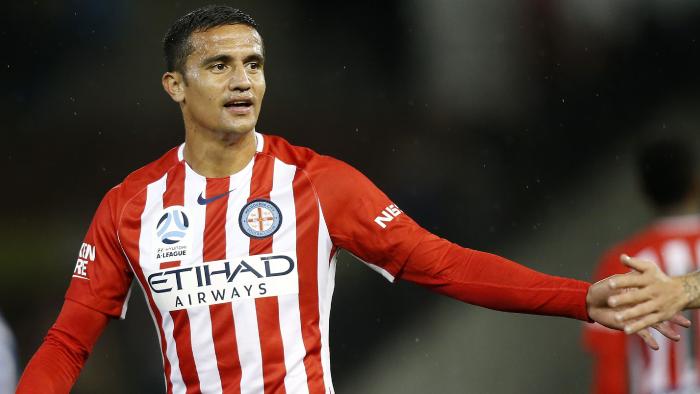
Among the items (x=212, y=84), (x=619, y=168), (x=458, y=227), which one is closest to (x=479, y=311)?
(x=458, y=227)

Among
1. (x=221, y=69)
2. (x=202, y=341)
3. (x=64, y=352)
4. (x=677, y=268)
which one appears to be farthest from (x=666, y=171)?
(x=64, y=352)

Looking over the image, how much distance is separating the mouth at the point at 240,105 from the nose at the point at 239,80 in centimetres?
3

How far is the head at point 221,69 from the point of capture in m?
2.38

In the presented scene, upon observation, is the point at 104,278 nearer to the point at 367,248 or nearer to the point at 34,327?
the point at 367,248

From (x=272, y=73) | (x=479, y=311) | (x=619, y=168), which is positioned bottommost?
(x=479, y=311)

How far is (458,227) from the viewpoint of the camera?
402 cm

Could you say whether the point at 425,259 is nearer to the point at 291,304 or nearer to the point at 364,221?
the point at 364,221

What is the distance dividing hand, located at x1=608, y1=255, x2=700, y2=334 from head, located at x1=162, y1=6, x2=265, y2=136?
2.98 ft

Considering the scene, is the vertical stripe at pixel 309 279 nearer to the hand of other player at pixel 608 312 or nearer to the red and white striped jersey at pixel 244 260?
the red and white striped jersey at pixel 244 260

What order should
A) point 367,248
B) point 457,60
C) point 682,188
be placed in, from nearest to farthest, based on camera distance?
1. point 367,248
2. point 682,188
3. point 457,60

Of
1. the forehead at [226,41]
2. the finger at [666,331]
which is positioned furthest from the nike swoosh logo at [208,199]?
the finger at [666,331]

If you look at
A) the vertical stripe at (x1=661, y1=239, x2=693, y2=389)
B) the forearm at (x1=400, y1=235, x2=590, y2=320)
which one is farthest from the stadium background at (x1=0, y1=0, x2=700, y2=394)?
the forearm at (x1=400, y1=235, x2=590, y2=320)

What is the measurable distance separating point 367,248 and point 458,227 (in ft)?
5.64

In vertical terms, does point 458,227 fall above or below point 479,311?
above
